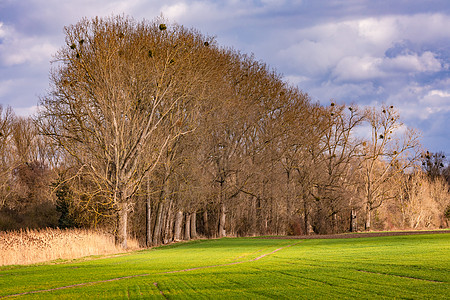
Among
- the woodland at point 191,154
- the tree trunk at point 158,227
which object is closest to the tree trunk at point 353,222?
the woodland at point 191,154

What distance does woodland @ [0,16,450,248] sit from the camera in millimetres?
29984

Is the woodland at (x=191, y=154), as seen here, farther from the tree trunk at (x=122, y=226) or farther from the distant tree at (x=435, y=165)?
the distant tree at (x=435, y=165)

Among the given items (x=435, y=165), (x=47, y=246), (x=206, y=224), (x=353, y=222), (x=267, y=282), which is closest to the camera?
(x=267, y=282)

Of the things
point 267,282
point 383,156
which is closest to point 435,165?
point 383,156

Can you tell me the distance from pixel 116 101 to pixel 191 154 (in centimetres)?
845

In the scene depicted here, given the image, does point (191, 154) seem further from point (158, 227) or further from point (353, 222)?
point (353, 222)

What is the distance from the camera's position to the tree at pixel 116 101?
29.2m

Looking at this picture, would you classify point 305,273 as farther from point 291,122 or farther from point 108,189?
point 291,122

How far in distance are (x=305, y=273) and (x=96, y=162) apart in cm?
2148

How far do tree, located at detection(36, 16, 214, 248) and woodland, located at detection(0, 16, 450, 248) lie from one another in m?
0.10

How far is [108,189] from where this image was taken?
29.3 meters

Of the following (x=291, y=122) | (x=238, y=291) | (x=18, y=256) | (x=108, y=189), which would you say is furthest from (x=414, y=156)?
(x=238, y=291)

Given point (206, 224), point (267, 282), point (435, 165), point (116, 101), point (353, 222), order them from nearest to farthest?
1. point (267, 282)
2. point (116, 101)
3. point (206, 224)
4. point (353, 222)
5. point (435, 165)

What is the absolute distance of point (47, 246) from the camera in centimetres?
2266
